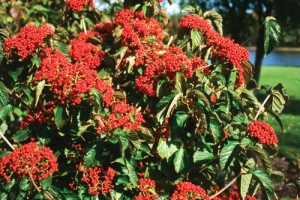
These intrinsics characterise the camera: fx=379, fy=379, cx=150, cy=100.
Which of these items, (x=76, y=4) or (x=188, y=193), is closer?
(x=188, y=193)

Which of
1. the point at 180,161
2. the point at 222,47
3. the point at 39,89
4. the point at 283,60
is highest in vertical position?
the point at 222,47

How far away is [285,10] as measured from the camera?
442 inches

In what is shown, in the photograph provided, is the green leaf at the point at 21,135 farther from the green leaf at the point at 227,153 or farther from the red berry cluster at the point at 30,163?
the green leaf at the point at 227,153

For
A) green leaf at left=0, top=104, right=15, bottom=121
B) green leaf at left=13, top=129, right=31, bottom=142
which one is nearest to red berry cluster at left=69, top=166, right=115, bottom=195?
green leaf at left=13, top=129, right=31, bottom=142

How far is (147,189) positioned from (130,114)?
55 cm

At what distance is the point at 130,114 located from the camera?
2238 mm

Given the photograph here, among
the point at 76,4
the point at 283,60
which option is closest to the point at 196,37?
the point at 76,4

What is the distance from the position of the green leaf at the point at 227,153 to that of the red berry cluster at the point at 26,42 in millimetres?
1339

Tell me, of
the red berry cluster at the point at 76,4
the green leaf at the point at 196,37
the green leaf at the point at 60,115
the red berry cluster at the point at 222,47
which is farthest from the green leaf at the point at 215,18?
the green leaf at the point at 60,115

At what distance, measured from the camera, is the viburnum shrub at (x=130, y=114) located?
7.12 ft

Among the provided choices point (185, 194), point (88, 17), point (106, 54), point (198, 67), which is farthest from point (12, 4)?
point (185, 194)

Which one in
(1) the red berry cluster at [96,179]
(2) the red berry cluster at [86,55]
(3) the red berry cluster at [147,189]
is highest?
(2) the red berry cluster at [86,55]

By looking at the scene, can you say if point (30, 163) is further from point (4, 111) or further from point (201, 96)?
point (201, 96)

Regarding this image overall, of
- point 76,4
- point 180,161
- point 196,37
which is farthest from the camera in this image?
point 76,4
